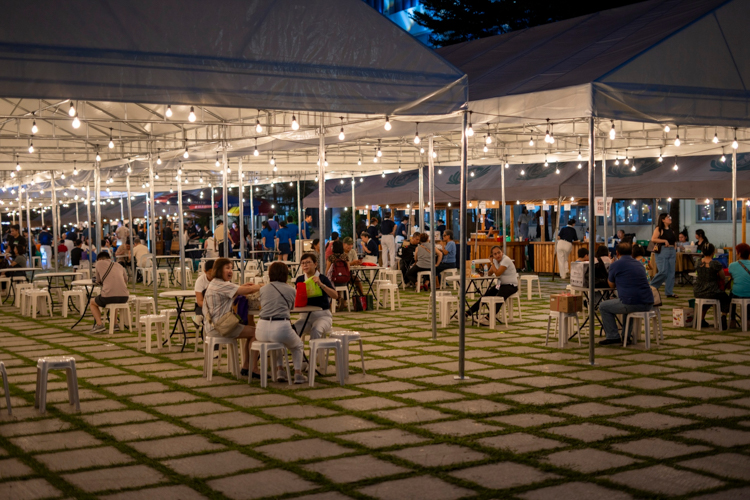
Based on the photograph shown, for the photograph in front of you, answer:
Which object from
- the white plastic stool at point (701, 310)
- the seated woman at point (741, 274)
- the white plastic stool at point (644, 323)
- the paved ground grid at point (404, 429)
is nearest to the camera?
the paved ground grid at point (404, 429)

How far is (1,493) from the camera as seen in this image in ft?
15.3

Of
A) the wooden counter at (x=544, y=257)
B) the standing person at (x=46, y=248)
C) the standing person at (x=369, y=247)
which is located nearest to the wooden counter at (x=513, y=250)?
the wooden counter at (x=544, y=257)

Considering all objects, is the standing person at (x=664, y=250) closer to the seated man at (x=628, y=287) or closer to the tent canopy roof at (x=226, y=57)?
the seated man at (x=628, y=287)

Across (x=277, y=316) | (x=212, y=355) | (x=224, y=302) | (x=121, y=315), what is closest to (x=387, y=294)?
(x=121, y=315)

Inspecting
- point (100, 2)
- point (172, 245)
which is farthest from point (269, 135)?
point (172, 245)

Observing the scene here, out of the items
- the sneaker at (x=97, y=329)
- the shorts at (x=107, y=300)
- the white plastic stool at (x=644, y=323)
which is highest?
the shorts at (x=107, y=300)

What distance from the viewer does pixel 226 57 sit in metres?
7.50

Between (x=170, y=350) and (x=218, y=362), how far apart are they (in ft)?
5.18

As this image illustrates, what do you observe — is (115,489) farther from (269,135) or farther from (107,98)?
(269,135)

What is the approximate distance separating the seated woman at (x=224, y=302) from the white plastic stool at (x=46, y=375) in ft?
5.32

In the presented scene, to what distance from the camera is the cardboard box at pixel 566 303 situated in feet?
32.0

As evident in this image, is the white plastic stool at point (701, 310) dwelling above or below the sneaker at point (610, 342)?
above

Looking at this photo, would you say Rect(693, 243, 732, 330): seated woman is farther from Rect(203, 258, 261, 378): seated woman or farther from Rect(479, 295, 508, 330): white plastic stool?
Rect(203, 258, 261, 378): seated woman

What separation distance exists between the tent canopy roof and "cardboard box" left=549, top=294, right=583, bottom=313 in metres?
2.74
